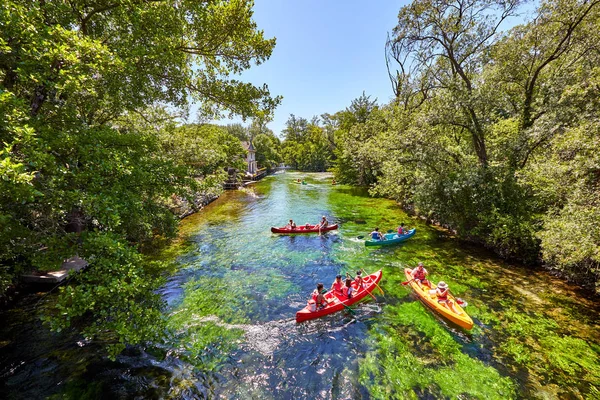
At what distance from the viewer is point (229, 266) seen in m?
14.0

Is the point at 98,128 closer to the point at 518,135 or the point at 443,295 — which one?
the point at 443,295

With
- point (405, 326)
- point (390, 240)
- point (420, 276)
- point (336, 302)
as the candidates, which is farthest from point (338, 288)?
point (390, 240)

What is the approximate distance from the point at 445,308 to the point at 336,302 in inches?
156

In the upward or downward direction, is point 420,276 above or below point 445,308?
above

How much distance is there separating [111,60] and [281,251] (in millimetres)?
12403

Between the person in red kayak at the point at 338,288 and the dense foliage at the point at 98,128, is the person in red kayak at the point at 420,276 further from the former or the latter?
the dense foliage at the point at 98,128

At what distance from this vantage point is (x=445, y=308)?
9445 millimetres

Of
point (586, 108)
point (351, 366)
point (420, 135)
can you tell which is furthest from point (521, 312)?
point (420, 135)

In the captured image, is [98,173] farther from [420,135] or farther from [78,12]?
[420,135]

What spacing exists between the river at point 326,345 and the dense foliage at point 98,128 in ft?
4.68

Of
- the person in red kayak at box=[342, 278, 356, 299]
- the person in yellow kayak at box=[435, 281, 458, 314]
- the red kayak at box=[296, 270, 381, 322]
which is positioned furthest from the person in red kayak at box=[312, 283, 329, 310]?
the person in yellow kayak at box=[435, 281, 458, 314]

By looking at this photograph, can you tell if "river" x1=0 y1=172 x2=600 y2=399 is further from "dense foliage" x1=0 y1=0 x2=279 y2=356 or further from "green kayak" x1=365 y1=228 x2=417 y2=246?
"green kayak" x1=365 y1=228 x2=417 y2=246

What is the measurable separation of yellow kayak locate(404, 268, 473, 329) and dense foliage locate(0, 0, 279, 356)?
30.4ft

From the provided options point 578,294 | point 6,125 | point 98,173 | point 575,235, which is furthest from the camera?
point 578,294
